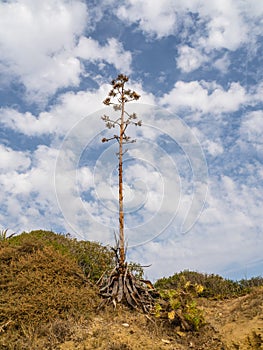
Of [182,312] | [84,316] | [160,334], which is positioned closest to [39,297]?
[84,316]

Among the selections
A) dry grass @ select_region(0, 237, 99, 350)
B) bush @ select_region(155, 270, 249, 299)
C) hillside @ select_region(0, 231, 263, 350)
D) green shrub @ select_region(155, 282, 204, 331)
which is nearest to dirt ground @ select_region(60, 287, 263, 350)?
hillside @ select_region(0, 231, 263, 350)

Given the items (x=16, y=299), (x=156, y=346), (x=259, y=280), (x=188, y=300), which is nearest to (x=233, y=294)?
(x=259, y=280)

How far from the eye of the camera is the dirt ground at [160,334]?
6852 mm

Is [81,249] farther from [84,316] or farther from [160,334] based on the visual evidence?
[160,334]

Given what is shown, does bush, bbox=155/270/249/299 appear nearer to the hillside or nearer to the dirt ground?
the hillside

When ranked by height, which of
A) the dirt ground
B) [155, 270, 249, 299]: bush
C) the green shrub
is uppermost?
[155, 270, 249, 299]: bush

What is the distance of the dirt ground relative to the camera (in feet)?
22.5

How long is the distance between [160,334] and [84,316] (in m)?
1.54

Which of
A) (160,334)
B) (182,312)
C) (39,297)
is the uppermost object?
(39,297)

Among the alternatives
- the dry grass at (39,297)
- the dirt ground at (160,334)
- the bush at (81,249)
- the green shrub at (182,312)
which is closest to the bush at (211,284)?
the bush at (81,249)

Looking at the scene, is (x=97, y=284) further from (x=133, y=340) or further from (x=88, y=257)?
(x=133, y=340)

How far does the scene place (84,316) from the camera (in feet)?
25.1

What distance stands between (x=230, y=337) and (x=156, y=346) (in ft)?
5.50

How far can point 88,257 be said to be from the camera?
11164mm
